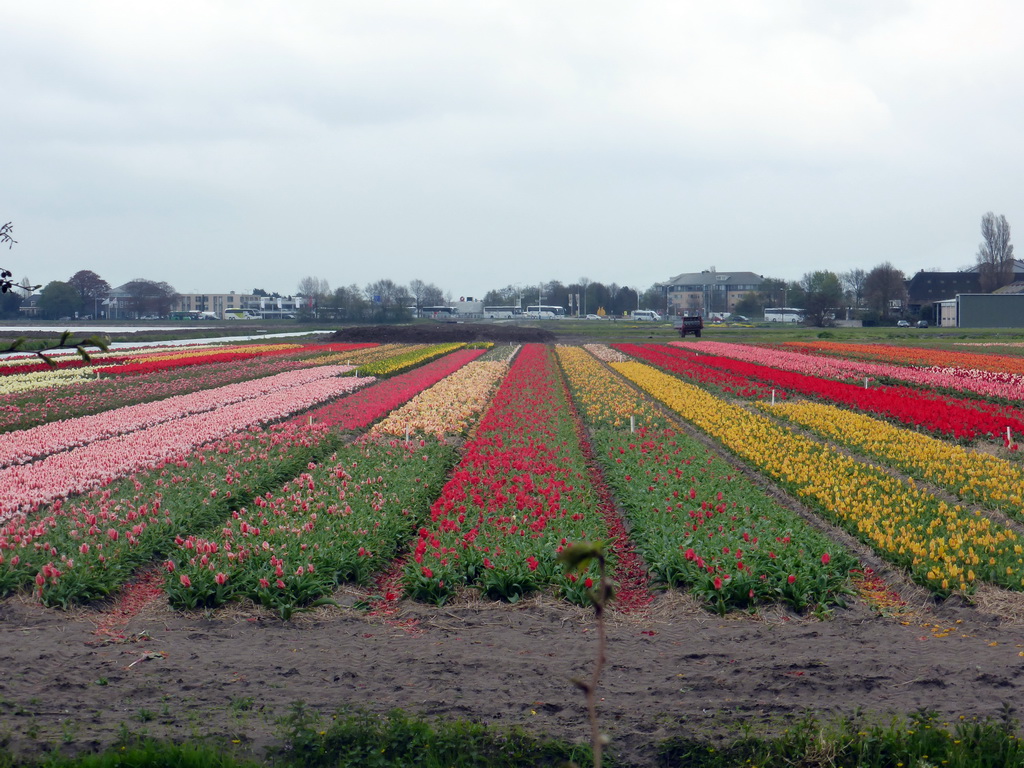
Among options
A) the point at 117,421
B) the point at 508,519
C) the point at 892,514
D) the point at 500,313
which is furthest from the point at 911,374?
the point at 500,313

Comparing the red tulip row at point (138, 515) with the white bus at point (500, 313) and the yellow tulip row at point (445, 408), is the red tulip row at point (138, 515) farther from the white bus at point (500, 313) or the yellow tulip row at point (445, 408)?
the white bus at point (500, 313)

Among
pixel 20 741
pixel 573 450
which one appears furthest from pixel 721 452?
pixel 20 741

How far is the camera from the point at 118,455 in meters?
15.4

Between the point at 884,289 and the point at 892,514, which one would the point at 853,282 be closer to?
the point at 884,289

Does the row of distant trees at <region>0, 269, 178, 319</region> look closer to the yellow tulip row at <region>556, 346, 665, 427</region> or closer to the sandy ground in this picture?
the yellow tulip row at <region>556, 346, 665, 427</region>

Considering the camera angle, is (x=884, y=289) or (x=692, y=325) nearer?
(x=692, y=325)

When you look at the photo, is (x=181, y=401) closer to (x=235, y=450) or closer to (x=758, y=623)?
(x=235, y=450)

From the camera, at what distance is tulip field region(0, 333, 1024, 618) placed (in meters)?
9.04

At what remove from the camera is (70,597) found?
8.80m

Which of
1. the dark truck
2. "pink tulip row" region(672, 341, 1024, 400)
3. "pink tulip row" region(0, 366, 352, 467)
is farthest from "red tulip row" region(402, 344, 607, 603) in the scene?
the dark truck

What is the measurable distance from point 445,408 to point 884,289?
354 ft

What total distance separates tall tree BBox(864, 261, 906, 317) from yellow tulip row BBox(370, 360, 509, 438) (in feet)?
320

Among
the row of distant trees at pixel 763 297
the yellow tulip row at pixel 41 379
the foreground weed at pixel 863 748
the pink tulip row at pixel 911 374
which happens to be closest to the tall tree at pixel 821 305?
the row of distant trees at pixel 763 297

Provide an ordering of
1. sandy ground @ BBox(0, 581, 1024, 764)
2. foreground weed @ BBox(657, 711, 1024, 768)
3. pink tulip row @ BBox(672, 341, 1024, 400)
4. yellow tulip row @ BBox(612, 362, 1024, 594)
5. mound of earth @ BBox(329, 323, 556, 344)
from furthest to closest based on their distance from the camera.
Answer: mound of earth @ BBox(329, 323, 556, 344), pink tulip row @ BBox(672, 341, 1024, 400), yellow tulip row @ BBox(612, 362, 1024, 594), sandy ground @ BBox(0, 581, 1024, 764), foreground weed @ BBox(657, 711, 1024, 768)
